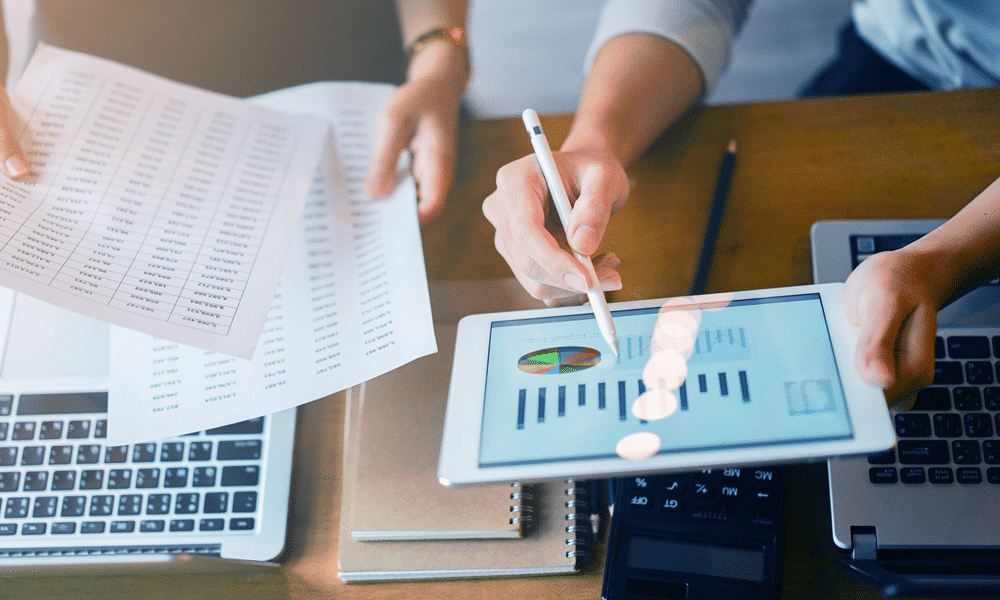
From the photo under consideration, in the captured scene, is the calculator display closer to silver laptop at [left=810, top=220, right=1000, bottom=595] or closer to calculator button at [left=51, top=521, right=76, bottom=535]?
silver laptop at [left=810, top=220, right=1000, bottom=595]

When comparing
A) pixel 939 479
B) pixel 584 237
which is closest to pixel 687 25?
pixel 584 237

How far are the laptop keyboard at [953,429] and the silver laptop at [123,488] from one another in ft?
1.20

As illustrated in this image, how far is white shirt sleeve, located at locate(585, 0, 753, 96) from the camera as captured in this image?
512mm

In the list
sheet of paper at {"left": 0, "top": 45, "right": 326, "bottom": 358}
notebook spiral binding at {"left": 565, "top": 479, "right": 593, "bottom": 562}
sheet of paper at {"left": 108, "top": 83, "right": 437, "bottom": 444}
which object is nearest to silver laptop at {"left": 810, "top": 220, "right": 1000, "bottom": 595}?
notebook spiral binding at {"left": 565, "top": 479, "right": 593, "bottom": 562}

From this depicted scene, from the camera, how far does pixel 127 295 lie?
363 millimetres

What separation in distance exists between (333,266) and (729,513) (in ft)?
0.98

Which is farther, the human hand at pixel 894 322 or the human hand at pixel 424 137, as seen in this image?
the human hand at pixel 424 137

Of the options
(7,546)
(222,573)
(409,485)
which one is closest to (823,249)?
(409,485)

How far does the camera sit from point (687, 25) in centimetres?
51

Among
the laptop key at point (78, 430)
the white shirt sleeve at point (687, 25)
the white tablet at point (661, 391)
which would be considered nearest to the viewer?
the white tablet at point (661, 391)

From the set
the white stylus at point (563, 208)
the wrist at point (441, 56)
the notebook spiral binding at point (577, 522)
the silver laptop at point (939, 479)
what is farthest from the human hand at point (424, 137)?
the silver laptop at point (939, 479)

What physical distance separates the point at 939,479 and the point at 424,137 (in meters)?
0.42

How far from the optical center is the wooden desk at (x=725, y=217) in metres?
0.37

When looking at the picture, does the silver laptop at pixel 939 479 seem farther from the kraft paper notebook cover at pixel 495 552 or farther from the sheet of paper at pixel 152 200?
the sheet of paper at pixel 152 200
